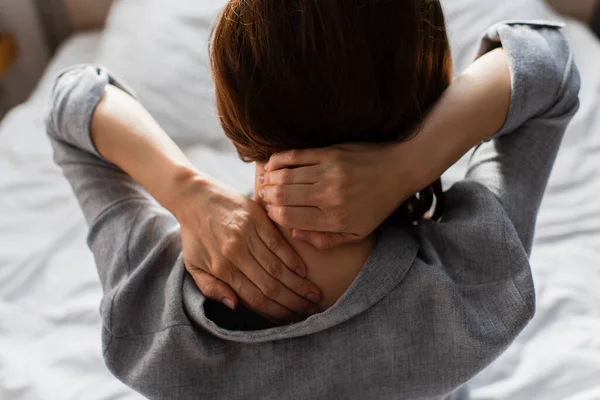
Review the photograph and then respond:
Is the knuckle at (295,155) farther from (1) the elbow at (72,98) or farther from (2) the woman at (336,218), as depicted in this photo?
(1) the elbow at (72,98)

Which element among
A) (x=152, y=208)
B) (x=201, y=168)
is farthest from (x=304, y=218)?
(x=201, y=168)

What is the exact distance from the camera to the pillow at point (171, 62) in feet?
4.55

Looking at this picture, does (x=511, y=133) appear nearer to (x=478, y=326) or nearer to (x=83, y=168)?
(x=478, y=326)

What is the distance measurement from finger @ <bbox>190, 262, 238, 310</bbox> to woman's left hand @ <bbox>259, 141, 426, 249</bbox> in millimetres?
99

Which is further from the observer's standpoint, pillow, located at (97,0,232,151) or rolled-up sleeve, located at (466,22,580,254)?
pillow, located at (97,0,232,151)

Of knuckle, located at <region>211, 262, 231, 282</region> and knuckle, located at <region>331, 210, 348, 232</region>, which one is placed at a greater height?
knuckle, located at <region>331, 210, 348, 232</region>

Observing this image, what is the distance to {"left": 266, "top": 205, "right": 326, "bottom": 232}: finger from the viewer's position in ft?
2.02

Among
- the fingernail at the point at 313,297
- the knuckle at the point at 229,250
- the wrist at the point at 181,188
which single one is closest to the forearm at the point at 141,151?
the wrist at the point at 181,188

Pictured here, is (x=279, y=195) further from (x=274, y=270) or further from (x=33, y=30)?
(x=33, y=30)

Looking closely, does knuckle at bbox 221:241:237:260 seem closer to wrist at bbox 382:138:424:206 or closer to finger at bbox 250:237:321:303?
finger at bbox 250:237:321:303

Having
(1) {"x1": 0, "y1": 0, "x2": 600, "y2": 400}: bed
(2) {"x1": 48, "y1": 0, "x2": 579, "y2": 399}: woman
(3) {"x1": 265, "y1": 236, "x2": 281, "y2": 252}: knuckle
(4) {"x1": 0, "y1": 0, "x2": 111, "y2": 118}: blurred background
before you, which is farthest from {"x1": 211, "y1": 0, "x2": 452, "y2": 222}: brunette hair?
(4) {"x1": 0, "y1": 0, "x2": 111, "y2": 118}: blurred background

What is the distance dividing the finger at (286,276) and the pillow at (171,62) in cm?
77

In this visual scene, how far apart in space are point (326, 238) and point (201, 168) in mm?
736

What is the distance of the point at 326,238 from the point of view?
2.07 ft
